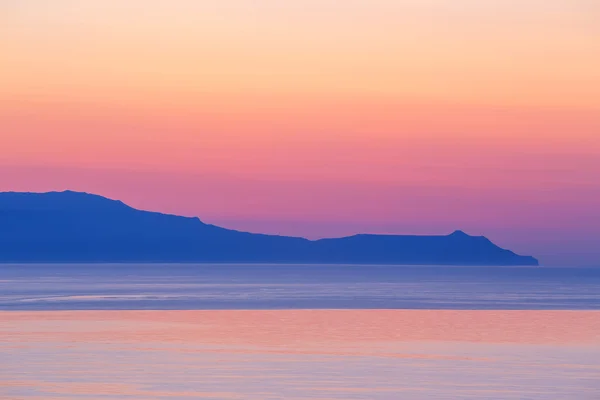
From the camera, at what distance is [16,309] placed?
4197 cm
